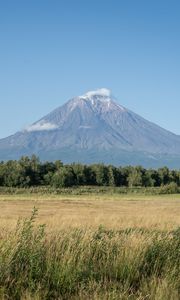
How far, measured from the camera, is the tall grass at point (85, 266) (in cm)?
876

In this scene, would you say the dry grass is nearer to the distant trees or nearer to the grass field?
the grass field

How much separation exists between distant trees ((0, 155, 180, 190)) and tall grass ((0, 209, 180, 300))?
104793 millimetres

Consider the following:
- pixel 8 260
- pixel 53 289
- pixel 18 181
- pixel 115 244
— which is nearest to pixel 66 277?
pixel 53 289

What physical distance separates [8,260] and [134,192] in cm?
10819

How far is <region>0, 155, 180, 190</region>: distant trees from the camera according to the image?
116 m

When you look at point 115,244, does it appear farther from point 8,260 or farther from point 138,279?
point 8,260

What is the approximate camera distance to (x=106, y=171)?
13300 centimetres

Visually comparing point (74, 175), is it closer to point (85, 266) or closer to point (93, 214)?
point (93, 214)

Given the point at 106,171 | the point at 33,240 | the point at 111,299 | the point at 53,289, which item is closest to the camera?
the point at 111,299

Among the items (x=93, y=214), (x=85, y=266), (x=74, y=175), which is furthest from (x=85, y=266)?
(x=74, y=175)

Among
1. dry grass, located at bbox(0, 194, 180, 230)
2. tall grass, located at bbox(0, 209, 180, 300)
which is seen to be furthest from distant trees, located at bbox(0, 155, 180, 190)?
tall grass, located at bbox(0, 209, 180, 300)

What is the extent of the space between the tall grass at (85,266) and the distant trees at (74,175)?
344 ft

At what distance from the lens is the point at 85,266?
9750 millimetres

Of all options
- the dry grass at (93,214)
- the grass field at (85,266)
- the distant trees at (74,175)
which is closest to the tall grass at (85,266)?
the grass field at (85,266)
